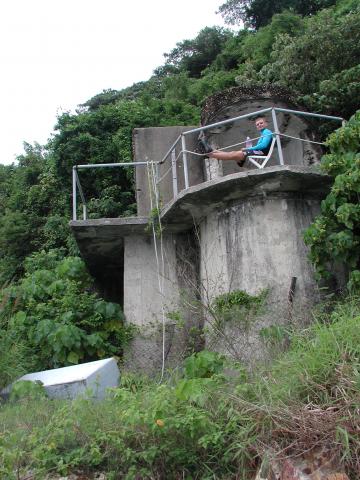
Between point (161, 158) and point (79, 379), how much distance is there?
4330 mm

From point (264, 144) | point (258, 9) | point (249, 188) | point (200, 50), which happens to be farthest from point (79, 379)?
point (258, 9)

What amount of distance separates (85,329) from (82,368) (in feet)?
5.33

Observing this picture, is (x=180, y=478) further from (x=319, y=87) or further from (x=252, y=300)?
(x=319, y=87)

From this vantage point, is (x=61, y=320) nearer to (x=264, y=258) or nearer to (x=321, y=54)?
(x=264, y=258)

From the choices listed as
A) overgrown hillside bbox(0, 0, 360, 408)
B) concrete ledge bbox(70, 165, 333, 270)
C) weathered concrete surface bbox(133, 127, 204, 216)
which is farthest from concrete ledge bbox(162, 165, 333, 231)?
weathered concrete surface bbox(133, 127, 204, 216)

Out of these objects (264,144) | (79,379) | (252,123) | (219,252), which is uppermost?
(252,123)

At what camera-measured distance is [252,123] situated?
31.8ft

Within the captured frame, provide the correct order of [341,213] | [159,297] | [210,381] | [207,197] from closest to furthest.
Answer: [210,381] → [341,213] → [207,197] → [159,297]

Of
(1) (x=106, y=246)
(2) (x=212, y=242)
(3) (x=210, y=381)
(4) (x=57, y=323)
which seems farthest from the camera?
(1) (x=106, y=246)

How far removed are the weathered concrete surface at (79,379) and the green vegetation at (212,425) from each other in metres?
1.25

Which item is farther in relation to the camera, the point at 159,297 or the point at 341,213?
the point at 159,297

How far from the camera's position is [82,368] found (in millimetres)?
7055

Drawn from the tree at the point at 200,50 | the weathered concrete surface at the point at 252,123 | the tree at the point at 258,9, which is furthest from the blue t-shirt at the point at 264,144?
the tree at the point at 200,50

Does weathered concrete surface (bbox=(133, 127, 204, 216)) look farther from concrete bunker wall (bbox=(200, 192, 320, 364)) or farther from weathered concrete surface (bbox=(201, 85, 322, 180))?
concrete bunker wall (bbox=(200, 192, 320, 364))
